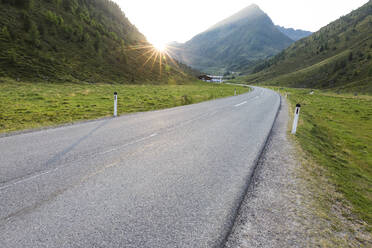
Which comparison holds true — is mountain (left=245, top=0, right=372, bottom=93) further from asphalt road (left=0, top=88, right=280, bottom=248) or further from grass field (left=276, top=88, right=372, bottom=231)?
asphalt road (left=0, top=88, right=280, bottom=248)

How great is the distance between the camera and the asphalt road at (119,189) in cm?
288

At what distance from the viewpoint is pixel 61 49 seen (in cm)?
4381

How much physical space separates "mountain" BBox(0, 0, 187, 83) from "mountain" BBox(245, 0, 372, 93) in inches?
2715

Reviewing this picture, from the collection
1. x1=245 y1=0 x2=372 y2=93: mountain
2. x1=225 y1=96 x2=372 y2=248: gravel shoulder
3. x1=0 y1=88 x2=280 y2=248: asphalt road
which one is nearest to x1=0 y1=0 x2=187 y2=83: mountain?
x1=0 y1=88 x2=280 y2=248: asphalt road

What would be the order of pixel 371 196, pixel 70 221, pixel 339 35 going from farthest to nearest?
pixel 339 35, pixel 371 196, pixel 70 221

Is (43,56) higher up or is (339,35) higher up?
(339,35)

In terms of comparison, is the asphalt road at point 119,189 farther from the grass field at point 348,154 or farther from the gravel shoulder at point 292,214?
the grass field at point 348,154

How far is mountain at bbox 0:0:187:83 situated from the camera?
35.4m

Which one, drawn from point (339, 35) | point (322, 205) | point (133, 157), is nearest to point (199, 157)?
point (133, 157)

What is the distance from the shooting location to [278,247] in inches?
110

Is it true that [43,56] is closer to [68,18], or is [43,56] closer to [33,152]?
[68,18]

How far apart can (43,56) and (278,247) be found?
154ft

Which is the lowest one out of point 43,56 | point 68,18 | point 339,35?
point 43,56

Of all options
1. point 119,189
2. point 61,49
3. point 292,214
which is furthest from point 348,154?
point 61,49
